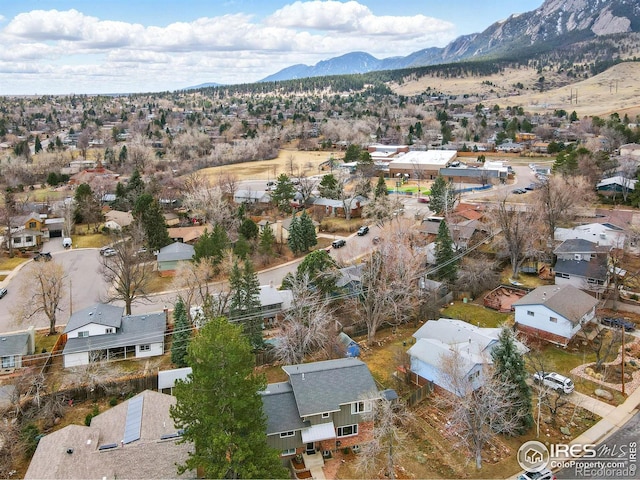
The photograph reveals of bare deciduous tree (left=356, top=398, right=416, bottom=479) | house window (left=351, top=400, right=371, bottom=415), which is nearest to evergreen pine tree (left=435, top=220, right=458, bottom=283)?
bare deciduous tree (left=356, top=398, right=416, bottom=479)

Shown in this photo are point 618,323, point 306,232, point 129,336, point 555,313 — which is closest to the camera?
point 555,313

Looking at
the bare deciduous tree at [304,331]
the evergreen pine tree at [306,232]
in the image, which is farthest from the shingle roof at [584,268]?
the evergreen pine tree at [306,232]

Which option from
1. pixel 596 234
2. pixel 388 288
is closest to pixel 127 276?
pixel 388 288

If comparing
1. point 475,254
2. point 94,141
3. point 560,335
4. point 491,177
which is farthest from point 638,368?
point 94,141

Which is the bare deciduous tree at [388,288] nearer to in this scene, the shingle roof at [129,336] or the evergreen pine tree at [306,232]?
the evergreen pine tree at [306,232]

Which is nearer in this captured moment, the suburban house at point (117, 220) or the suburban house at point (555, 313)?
the suburban house at point (555, 313)

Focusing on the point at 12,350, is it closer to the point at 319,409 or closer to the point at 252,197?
the point at 319,409
